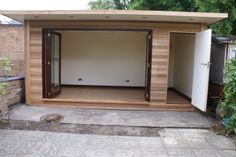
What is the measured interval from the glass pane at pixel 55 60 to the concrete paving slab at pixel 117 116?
1232 mm

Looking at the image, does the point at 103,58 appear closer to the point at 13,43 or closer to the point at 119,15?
the point at 13,43

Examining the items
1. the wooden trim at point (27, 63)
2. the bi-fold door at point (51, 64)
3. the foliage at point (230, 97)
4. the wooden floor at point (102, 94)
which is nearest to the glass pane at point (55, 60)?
the bi-fold door at point (51, 64)

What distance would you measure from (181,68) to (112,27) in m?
3.20

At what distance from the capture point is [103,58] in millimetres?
9586

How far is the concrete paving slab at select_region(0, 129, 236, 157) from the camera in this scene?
3.59 metres

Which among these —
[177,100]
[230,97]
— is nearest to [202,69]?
[230,97]

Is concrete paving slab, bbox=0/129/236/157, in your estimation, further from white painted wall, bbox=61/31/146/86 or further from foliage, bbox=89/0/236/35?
white painted wall, bbox=61/31/146/86

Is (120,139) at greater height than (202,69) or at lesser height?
lesser

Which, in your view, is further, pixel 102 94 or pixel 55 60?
pixel 102 94

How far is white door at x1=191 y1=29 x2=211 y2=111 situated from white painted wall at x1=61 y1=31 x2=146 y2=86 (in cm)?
354

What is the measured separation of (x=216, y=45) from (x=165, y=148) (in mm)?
3866

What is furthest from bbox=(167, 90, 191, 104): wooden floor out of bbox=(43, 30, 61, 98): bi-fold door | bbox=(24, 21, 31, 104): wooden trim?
bbox=(24, 21, 31, 104): wooden trim

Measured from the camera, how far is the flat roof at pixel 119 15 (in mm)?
5383

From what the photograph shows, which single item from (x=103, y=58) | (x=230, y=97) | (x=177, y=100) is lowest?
(x=177, y=100)
